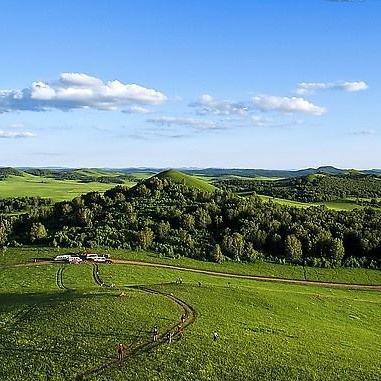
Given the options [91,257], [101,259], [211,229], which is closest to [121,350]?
[101,259]

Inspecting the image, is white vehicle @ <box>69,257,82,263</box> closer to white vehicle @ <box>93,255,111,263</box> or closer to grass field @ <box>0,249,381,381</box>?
white vehicle @ <box>93,255,111,263</box>

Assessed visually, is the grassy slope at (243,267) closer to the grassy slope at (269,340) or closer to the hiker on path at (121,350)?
the grassy slope at (269,340)

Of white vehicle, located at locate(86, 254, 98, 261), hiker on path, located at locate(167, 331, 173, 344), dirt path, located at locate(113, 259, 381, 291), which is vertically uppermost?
hiker on path, located at locate(167, 331, 173, 344)

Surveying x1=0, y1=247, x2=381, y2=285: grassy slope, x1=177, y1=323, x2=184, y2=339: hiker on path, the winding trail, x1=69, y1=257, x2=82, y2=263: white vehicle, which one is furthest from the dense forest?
x1=177, y1=323, x2=184, y2=339: hiker on path

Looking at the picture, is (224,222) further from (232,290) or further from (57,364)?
(57,364)

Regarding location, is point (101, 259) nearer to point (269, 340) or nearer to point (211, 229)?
point (211, 229)

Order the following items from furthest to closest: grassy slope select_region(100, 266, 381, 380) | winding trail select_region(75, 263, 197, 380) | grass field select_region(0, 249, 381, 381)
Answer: grass field select_region(0, 249, 381, 381) < grassy slope select_region(100, 266, 381, 380) < winding trail select_region(75, 263, 197, 380)
